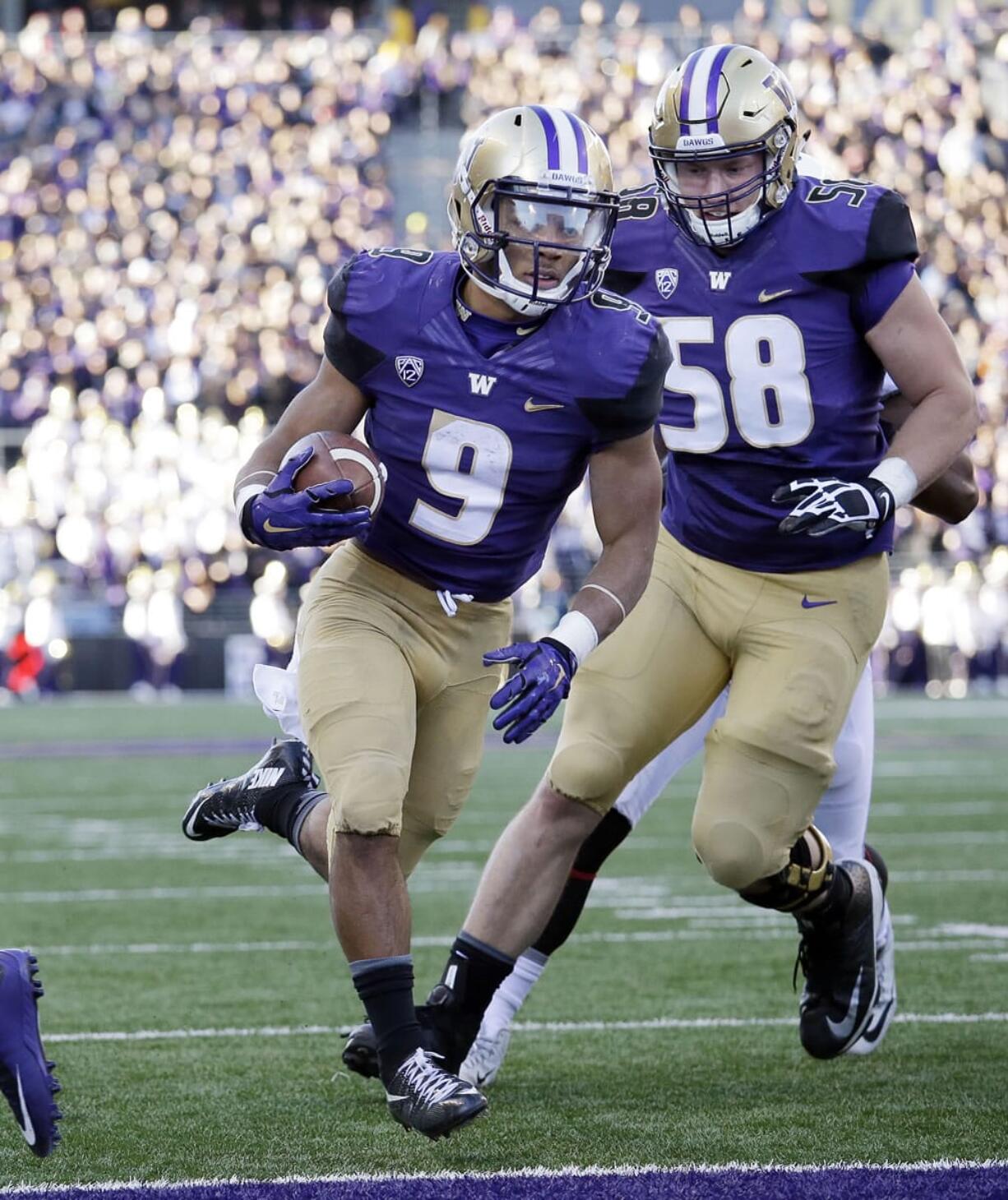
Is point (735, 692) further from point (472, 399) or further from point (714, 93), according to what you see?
point (714, 93)

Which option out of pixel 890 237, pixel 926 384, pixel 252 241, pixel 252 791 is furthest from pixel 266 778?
pixel 252 241

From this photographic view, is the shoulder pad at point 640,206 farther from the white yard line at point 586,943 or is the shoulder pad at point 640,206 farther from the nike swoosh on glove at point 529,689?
the white yard line at point 586,943

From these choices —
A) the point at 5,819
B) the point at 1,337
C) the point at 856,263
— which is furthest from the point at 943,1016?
the point at 1,337

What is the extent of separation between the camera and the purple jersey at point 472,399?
3.48 meters

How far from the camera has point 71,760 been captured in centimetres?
1168

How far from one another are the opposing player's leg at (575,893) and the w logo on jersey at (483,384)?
2.79ft

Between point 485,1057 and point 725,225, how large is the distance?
156 centimetres

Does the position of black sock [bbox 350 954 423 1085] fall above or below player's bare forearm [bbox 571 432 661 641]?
below

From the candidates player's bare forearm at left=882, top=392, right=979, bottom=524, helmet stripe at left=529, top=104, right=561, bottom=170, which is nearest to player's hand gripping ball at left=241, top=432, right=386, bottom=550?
helmet stripe at left=529, top=104, right=561, bottom=170

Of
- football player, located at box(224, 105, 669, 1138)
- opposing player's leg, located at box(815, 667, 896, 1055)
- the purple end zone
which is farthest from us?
opposing player's leg, located at box(815, 667, 896, 1055)

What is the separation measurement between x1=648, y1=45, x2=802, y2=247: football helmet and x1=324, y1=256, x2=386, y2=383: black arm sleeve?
663mm

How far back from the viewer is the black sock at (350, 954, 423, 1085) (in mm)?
3235

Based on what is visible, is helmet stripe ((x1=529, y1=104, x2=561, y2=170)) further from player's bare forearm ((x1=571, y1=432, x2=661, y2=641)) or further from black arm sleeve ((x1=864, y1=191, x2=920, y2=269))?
black arm sleeve ((x1=864, y1=191, x2=920, y2=269))

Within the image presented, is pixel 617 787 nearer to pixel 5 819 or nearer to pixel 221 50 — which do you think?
pixel 5 819
